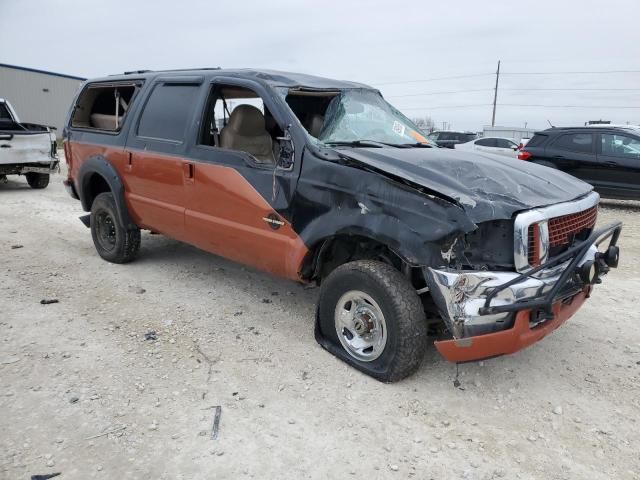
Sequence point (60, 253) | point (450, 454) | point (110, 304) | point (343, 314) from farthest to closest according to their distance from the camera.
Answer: point (60, 253) → point (110, 304) → point (343, 314) → point (450, 454)

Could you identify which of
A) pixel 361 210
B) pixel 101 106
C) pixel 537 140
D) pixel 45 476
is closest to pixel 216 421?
pixel 45 476

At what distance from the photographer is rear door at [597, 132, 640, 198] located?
9289 millimetres

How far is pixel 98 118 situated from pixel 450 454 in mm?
5544

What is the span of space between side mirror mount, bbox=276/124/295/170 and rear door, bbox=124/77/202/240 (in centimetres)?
109

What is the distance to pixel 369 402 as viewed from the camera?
3027 mm

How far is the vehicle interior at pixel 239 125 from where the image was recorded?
431 centimetres

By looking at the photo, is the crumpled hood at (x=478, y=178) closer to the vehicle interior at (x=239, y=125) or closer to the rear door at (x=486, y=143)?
the vehicle interior at (x=239, y=125)

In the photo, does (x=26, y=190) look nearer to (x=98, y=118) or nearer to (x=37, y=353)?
(x=98, y=118)

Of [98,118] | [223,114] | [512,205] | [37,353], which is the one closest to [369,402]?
[512,205]

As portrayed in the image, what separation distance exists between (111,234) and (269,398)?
3499 millimetres

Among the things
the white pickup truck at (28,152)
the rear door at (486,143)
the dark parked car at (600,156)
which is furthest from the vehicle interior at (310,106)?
the rear door at (486,143)

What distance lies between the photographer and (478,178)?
3.18m

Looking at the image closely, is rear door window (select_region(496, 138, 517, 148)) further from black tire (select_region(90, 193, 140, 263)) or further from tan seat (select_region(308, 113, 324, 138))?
black tire (select_region(90, 193, 140, 263))

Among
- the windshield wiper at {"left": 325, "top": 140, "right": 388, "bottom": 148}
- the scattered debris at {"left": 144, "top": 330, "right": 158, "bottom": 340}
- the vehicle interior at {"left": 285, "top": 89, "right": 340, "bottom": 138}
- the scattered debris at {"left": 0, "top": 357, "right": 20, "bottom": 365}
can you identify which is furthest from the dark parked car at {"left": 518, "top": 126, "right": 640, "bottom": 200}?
the scattered debris at {"left": 0, "top": 357, "right": 20, "bottom": 365}
